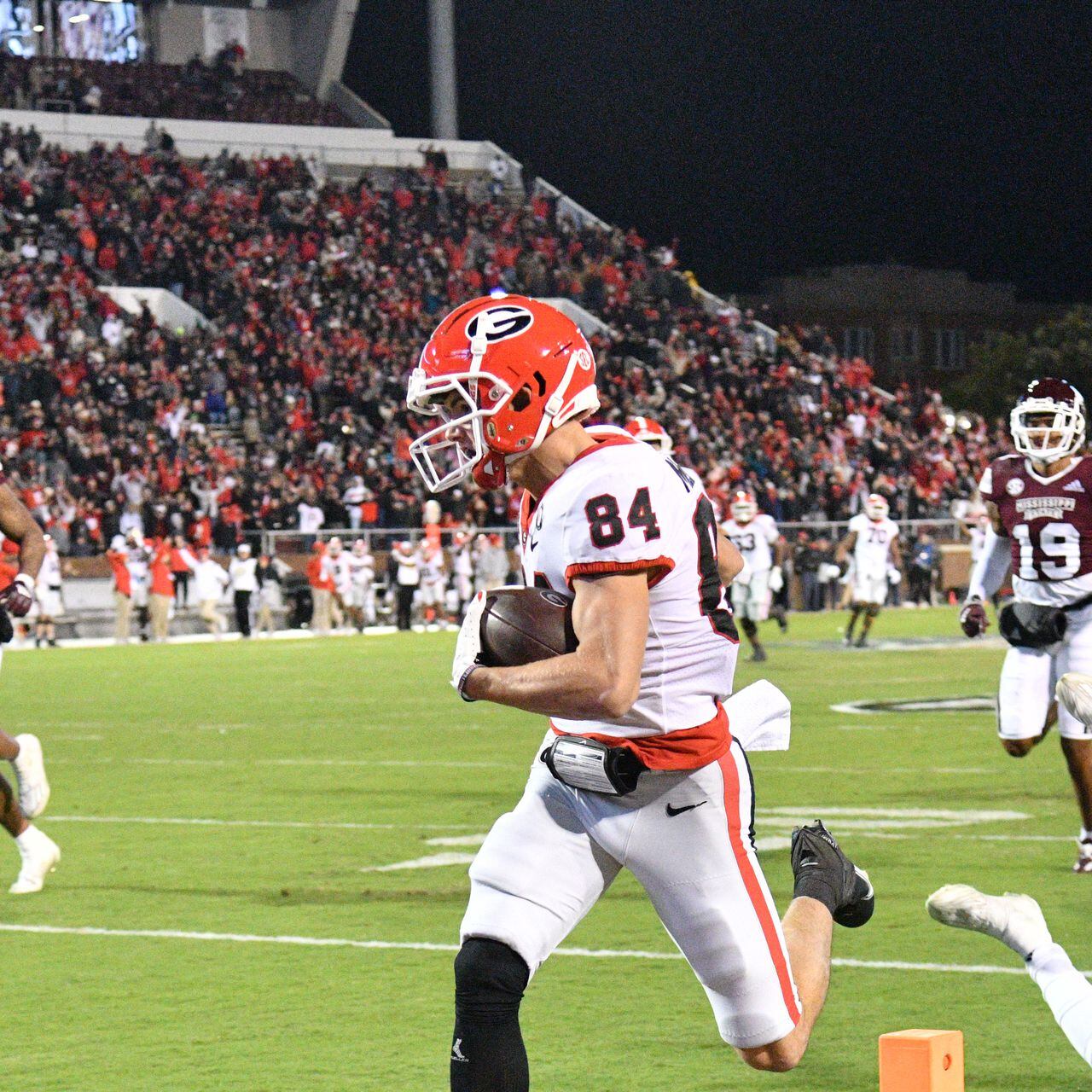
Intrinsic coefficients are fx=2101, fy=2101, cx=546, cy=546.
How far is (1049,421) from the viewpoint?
829cm

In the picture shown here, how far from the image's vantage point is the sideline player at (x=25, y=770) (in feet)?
26.0

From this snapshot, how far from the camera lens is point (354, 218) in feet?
129

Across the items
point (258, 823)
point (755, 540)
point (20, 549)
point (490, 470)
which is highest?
point (490, 470)

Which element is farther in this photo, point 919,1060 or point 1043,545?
point 1043,545

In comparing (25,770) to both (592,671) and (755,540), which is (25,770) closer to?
(592,671)

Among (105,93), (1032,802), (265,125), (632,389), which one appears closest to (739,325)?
(632,389)

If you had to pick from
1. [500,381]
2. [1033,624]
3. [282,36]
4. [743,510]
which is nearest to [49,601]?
[743,510]

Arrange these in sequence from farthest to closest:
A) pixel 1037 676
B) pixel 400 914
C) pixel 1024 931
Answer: pixel 1037 676 → pixel 400 914 → pixel 1024 931

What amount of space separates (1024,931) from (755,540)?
18.3 m

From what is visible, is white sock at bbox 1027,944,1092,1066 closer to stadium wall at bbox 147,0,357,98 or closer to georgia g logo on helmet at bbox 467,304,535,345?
georgia g logo on helmet at bbox 467,304,535,345

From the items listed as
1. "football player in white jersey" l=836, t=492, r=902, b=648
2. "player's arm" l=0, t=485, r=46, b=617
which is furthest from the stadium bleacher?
"player's arm" l=0, t=485, r=46, b=617

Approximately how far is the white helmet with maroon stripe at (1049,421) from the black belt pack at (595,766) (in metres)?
4.60

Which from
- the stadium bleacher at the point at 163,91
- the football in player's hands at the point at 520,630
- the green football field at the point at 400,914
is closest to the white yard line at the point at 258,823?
the green football field at the point at 400,914

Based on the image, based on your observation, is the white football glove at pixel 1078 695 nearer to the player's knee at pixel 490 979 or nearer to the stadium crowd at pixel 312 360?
the player's knee at pixel 490 979
